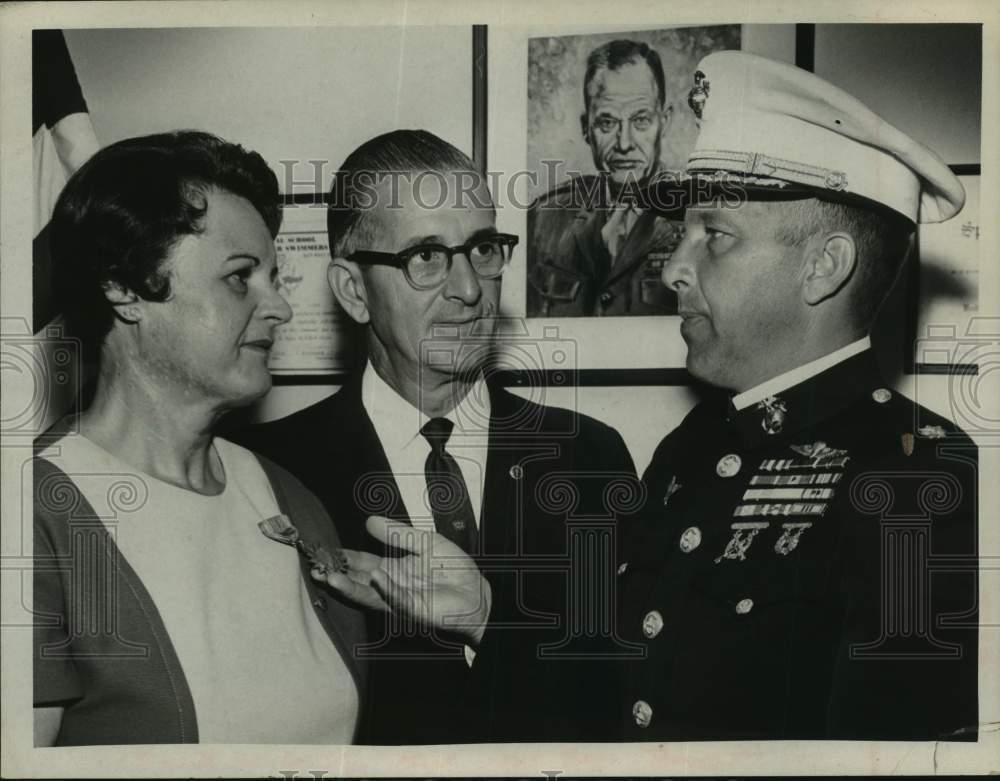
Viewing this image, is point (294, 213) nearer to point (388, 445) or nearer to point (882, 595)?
point (388, 445)

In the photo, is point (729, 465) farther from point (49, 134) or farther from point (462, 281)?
point (49, 134)

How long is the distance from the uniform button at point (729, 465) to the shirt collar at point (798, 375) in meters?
0.09

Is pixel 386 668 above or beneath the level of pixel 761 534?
beneath

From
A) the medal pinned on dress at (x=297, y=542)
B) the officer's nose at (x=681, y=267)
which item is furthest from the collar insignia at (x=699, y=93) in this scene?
the medal pinned on dress at (x=297, y=542)

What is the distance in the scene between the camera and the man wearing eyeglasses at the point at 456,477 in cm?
199

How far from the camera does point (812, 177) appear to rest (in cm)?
189

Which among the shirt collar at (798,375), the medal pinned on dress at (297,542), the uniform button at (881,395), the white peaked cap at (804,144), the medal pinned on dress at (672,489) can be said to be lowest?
the medal pinned on dress at (297,542)

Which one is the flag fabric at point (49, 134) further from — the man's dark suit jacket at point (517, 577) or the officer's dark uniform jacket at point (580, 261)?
the officer's dark uniform jacket at point (580, 261)

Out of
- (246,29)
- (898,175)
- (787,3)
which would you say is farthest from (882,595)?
(246,29)

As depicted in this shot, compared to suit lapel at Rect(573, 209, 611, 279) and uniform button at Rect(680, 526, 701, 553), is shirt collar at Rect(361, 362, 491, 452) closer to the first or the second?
suit lapel at Rect(573, 209, 611, 279)

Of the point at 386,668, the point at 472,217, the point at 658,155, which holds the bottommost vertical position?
the point at 386,668

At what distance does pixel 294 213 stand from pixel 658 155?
2.26ft

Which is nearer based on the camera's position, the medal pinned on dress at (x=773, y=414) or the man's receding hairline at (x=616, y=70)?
the medal pinned on dress at (x=773, y=414)

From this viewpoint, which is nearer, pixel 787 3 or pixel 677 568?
pixel 677 568
